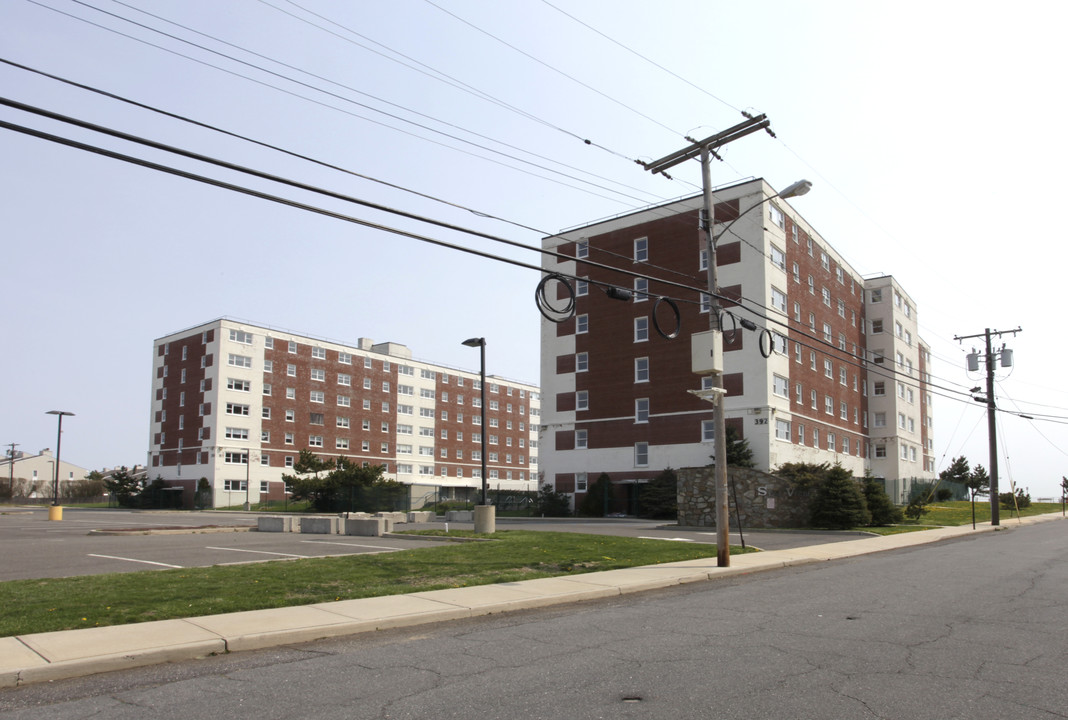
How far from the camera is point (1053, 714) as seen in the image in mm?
6211

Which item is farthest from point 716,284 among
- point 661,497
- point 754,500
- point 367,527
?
point 661,497

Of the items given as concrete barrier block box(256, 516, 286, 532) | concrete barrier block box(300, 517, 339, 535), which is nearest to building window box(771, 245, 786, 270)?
concrete barrier block box(300, 517, 339, 535)

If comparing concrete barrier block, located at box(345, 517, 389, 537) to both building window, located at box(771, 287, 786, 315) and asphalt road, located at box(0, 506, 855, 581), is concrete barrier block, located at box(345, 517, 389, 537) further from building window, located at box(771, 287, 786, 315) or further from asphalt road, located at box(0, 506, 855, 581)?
building window, located at box(771, 287, 786, 315)

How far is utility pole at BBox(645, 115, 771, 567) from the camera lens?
709 inches

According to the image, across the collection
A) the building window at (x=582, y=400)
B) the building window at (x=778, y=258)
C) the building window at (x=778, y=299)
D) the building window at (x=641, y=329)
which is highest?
the building window at (x=778, y=258)

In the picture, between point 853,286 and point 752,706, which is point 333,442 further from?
point 752,706

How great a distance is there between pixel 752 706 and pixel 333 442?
85.1 m

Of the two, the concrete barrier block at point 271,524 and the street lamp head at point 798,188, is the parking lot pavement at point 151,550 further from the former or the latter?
the street lamp head at point 798,188

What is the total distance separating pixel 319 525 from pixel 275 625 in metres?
19.5

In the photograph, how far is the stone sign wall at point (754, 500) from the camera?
107ft

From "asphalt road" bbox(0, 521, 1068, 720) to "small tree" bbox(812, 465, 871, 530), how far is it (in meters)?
20.1

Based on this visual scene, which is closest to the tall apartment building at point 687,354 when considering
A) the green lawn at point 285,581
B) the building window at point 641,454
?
the building window at point 641,454

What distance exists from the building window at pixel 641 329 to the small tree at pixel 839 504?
2240 cm

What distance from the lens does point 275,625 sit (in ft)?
32.1
